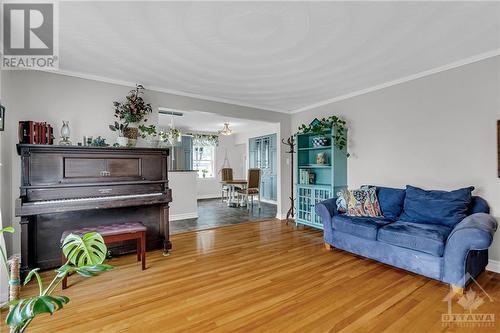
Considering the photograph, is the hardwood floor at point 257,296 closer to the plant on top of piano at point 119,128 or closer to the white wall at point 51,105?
the white wall at point 51,105

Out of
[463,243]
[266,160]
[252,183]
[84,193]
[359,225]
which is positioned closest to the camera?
[463,243]

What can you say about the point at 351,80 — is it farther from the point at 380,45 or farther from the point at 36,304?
the point at 36,304

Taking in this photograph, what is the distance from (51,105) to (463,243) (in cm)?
470

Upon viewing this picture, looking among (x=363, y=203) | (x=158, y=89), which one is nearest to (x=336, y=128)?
(x=363, y=203)

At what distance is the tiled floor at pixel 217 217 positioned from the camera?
15.3ft

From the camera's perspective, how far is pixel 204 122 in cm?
682

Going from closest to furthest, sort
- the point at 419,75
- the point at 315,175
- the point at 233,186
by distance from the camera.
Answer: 1. the point at 419,75
2. the point at 315,175
3. the point at 233,186

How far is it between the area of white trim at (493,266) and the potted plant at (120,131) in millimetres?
4551

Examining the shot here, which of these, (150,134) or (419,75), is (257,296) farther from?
(419,75)

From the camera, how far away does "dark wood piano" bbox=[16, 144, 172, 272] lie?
8.48 feet

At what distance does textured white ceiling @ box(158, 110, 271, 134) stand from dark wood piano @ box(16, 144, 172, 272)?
2.58 m

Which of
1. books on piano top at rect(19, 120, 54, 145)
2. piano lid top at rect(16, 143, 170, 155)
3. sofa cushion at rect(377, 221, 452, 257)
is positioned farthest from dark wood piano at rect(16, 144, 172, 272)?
sofa cushion at rect(377, 221, 452, 257)

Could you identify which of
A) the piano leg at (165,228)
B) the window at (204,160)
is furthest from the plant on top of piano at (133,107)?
the window at (204,160)
